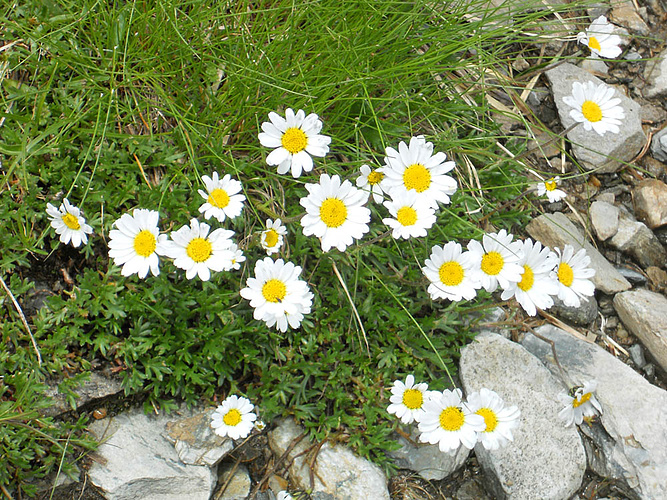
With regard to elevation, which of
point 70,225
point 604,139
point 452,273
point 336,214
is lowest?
point 604,139

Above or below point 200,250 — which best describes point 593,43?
above

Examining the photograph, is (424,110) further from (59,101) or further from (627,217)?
(59,101)

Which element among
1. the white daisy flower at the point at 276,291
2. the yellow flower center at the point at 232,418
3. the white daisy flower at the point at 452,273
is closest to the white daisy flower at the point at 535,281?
the white daisy flower at the point at 452,273

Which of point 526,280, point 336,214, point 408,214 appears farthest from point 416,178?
point 526,280

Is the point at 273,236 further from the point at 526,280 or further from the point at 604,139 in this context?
the point at 604,139

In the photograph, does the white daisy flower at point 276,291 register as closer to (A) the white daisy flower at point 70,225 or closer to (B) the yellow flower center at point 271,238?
(B) the yellow flower center at point 271,238

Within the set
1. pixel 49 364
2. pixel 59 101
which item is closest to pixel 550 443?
pixel 49 364
